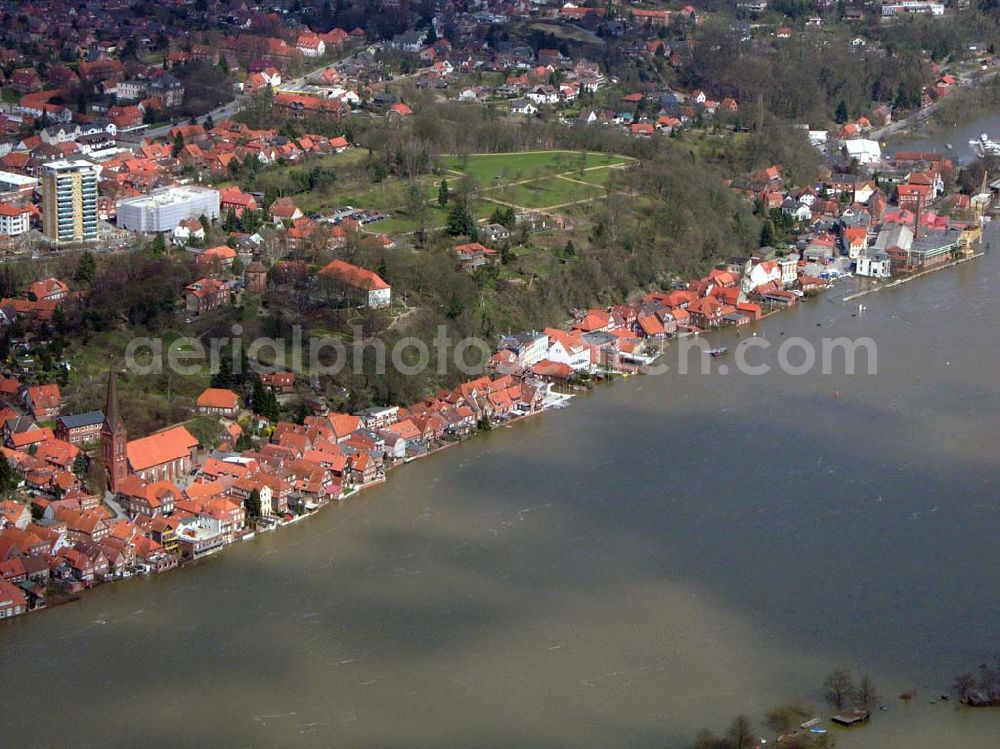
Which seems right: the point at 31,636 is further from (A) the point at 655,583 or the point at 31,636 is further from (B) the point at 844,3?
(B) the point at 844,3

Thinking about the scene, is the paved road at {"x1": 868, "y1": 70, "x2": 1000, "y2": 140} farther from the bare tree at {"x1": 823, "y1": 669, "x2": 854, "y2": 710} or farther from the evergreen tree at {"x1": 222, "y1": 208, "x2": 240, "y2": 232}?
the bare tree at {"x1": 823, "y1": 669, "x2": 854, "y2": 710}

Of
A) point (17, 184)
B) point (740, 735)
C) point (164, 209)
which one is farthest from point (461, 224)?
point (740, 735)

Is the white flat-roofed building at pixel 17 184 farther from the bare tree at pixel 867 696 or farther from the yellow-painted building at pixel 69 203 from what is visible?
the bare tree at pixel 867 696

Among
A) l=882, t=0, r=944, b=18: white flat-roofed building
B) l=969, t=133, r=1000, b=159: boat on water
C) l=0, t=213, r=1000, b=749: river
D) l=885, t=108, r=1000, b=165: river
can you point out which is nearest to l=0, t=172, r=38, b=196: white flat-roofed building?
l=0, t=213, r=1000, b=749: river

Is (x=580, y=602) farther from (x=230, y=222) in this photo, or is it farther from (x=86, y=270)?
(x=230, y=222)

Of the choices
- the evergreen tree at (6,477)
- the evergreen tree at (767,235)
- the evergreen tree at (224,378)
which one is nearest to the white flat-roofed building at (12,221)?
the evergreen tree at (224,378)

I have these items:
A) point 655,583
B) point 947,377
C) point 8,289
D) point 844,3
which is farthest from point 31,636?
point 844,3
